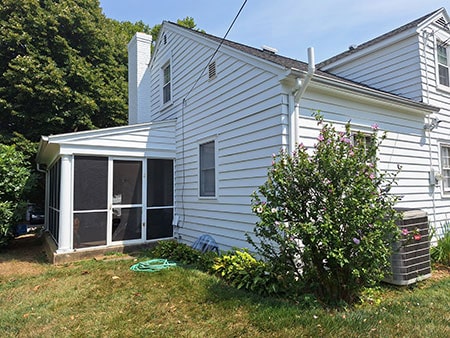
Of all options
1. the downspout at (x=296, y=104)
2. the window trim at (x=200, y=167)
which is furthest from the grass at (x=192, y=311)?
the downspout at (x=296, y=104)

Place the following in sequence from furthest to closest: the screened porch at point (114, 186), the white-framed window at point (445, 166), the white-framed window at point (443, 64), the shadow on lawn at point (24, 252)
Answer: the white-framed window at point (443, 64)
the white-framed window at point (445, 166)
the shadow on lawn at point (24, 252)
the screened porch at point (114, 186)

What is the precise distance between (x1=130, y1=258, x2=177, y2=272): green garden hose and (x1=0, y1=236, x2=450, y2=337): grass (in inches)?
15.5

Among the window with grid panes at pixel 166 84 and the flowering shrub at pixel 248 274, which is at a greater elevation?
the window with grid panes at pixel 166 84

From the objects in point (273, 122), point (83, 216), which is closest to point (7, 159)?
point (83, 216)

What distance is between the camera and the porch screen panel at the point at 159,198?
754cm

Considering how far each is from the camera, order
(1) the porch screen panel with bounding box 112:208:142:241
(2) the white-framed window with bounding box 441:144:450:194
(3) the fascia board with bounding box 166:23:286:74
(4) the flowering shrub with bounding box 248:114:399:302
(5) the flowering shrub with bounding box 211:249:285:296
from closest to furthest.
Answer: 1. (4) the flowering shrub with bounding box 248:114:399:302
2. (5) the flowering shrub with bounding box 211:249:285:296
3. (3) the fascia board with bounding box 166:23:286:74
4. (1) the porch screen panel with bounding box 112:208:142:241
5. (2) the white-framed window with bounding box 441:144:450:194

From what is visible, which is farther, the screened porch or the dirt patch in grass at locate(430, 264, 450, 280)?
the screened porch

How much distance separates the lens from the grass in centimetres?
301

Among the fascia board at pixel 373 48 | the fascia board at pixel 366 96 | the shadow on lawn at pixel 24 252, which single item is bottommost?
the shadow on lawn at pixel 24 252

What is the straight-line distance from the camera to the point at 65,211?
642 centimetres

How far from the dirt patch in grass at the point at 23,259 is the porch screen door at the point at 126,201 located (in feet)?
5.35

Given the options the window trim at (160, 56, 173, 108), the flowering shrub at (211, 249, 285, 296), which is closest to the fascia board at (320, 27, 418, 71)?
the window trim at (160, 56, 173, 108)

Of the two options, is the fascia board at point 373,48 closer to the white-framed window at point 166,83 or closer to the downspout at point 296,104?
the downspout at point 296,104

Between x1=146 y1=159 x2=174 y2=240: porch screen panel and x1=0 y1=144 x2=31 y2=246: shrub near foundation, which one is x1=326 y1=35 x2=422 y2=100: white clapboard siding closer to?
x1=146 y1=159 x2=174 y2=240: porch screen panel
